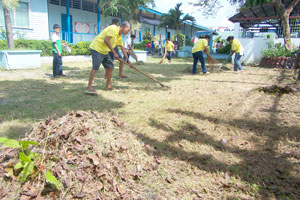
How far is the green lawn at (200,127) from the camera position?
7.43 ft

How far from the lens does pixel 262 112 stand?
436 cm

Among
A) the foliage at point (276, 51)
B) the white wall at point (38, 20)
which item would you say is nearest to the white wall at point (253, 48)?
the foliage at point (276, 51)

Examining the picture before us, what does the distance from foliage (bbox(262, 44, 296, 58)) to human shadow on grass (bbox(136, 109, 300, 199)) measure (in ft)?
35.3

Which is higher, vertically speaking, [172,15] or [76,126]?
[172,15]

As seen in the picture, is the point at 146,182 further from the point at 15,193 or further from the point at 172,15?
the point at 172,15

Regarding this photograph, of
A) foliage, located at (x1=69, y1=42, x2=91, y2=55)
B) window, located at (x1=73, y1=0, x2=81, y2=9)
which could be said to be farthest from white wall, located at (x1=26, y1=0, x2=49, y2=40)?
window, located at (x1=73, y1=0, x2=81, y2=9)

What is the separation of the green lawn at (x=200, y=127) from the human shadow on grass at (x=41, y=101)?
1 cm

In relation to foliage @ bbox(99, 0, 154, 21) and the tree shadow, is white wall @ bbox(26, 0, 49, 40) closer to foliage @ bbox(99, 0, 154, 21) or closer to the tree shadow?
foliage @ bbox(99, 0, 154, 21)

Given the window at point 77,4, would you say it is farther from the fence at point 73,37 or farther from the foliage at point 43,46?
the foliage at point 43,46

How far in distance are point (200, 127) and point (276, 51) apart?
1167 centimetres

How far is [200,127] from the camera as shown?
369cm

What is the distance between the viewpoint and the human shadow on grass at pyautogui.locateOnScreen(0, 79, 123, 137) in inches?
151

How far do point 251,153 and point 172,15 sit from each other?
2490cm

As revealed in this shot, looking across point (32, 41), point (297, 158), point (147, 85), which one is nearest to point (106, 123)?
point (297, 158)
